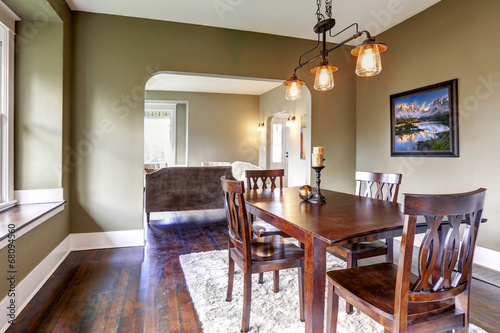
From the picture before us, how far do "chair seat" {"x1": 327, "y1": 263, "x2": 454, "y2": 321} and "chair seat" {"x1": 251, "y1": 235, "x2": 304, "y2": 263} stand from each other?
0.36m

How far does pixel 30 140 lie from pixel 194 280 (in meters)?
2.10

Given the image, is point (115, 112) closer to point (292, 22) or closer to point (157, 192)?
point (157, 192)

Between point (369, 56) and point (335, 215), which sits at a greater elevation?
point (369, 56)

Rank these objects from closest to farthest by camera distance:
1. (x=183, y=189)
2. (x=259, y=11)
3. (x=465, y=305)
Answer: (x=465, y=305), (x=259, y=11), (x=183, y=189)

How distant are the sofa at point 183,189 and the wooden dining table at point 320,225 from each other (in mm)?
2390

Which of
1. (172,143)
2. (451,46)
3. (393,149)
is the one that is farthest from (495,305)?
(172,143)

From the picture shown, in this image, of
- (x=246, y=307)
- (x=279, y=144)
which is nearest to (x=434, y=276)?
(x=246, y=307)

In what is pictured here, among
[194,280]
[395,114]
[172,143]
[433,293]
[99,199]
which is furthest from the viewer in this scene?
[172,143]

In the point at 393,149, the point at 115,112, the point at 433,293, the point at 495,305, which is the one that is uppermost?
the point at 115,112

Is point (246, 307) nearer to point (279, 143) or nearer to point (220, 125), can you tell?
point (220, 125)

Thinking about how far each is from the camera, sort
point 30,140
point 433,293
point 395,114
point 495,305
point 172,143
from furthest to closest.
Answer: point 172,143
point 395,114
point 30,140
point 495,305
point 433,293

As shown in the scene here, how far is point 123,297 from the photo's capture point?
215cm

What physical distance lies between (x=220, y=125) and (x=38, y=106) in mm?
5423

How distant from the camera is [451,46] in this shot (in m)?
2.97
